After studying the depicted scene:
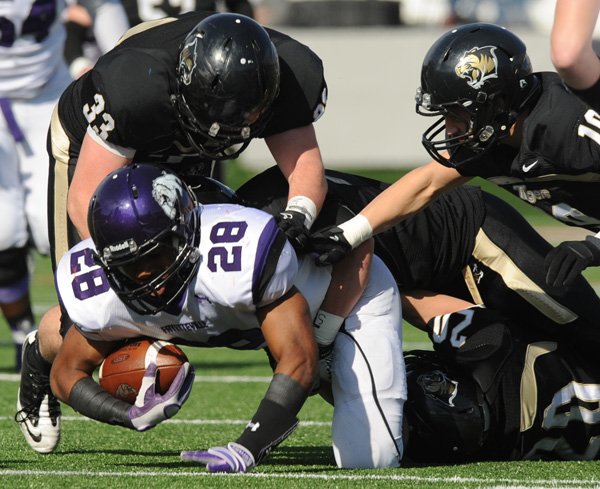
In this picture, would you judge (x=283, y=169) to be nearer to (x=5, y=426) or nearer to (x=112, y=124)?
(x=112, y=124)

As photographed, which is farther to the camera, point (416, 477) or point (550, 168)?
point (550, 168)

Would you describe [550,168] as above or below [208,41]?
below

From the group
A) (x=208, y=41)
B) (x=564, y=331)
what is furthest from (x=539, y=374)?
(x=208, y=41)

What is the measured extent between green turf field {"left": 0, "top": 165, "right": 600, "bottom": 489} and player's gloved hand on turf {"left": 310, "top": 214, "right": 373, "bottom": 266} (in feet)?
1.94

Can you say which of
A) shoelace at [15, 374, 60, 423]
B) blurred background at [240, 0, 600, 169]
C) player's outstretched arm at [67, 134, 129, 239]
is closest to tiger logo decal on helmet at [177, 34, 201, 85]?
player's outstretched arm at [67, 134, 129, 239]

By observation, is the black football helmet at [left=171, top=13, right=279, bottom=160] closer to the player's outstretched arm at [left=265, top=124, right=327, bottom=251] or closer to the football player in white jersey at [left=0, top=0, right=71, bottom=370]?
the player's outstretched arm at [left=265, top=124, right=327, bottom=251]

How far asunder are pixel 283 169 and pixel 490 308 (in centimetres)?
82

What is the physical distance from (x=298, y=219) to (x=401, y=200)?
1.45 ft

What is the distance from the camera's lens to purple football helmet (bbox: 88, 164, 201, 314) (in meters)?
3.37

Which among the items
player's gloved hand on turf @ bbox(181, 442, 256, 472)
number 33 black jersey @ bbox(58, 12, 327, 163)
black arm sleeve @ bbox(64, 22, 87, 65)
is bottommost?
black arm sleeve @ bbox(64, 22, 87, 65)

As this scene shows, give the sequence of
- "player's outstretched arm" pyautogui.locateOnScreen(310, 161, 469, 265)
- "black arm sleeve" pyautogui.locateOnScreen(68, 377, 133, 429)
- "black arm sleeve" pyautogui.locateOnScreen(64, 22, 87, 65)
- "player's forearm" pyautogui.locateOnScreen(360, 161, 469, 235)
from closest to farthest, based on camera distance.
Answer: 1. "black arm sleeve" pyautogui.locateOnScreen(68, 377, 133, 429)
2. "player's outstretched arm" pyautogui.locateOnScreen(310, 161, 469, 265)
3. "player's forearm" pyautogui.locateOnScreen(360, 161, 469, 235)
4. "black arm sleeve" pyautogui.locateOnScreen(64, 22, 87, 65)

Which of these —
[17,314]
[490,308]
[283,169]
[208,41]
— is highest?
[208,41]

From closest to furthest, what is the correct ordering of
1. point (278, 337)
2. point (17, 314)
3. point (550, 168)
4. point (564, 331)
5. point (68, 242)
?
point (278, 337) → point (550, 168) → point (564, 331) → point (68, 242) → point (17, 314)

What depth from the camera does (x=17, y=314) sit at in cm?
605
